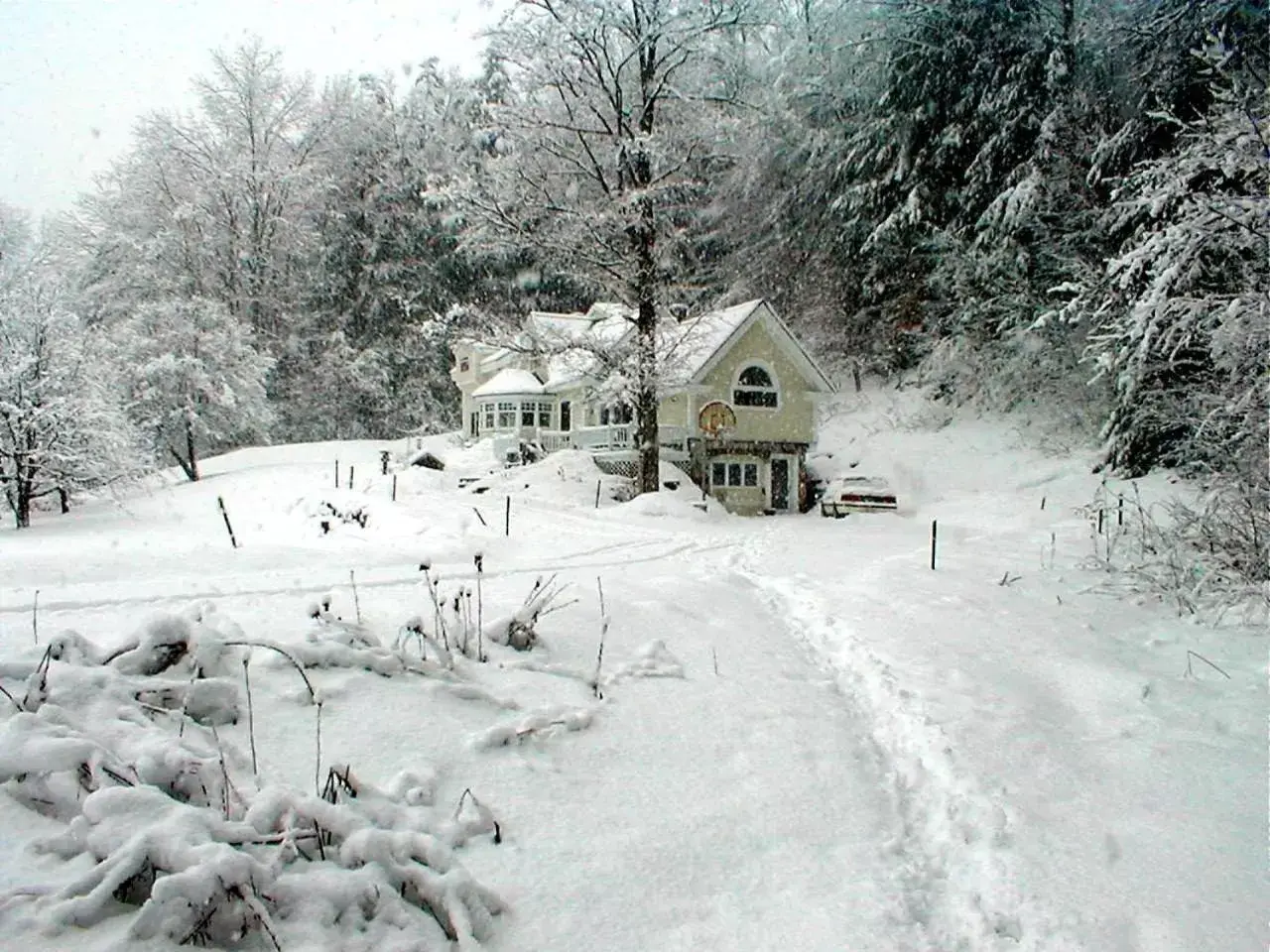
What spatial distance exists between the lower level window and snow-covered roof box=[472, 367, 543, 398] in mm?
9067

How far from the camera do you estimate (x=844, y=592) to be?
8.64 metres

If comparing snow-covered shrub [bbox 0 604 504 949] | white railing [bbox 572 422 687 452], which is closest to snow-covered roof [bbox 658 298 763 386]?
white railing [bbox 572 422 687 452]

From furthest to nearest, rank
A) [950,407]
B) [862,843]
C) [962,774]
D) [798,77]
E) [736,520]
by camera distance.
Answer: [798,77] → [950,407] → [736,520] → [962,774] → [862,843]

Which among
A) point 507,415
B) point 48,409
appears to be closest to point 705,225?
point 507,415

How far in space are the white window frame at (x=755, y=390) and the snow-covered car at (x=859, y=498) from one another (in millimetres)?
3903

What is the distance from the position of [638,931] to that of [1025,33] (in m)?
27.9

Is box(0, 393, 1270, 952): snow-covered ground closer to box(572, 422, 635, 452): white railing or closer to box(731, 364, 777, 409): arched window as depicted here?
box(572, 422, 635, 452): white railing

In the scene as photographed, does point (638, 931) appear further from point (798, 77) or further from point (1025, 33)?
point (798, 77)

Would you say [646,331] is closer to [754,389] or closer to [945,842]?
[754,389]

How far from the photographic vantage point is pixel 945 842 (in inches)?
136

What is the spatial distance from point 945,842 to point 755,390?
70.2 ft

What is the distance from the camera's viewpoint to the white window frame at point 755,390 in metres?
24.0

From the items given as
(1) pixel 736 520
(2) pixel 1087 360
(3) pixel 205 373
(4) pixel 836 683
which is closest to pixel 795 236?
(2) pixel 1087 360

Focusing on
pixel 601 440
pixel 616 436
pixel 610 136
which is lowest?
pixel 601 440
